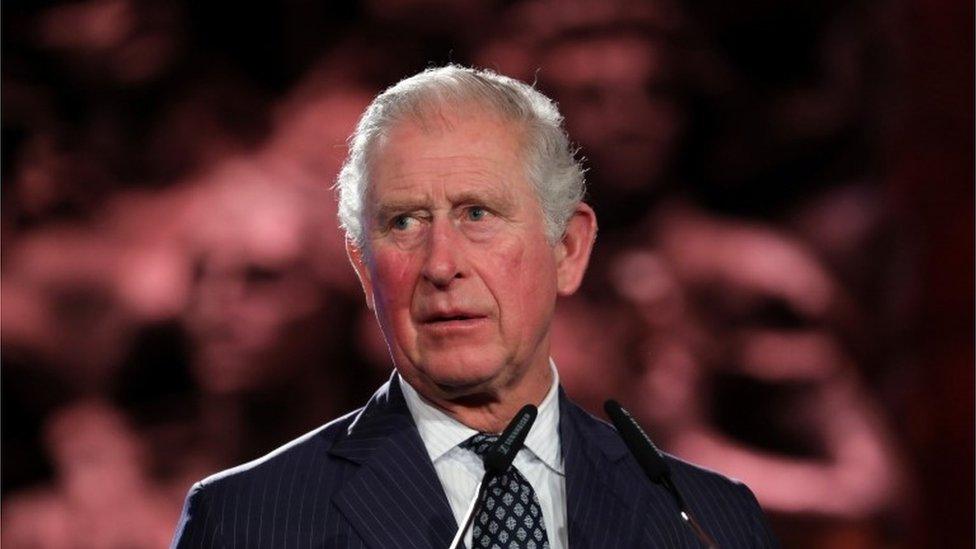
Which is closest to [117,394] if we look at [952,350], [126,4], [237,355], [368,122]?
[237,355]

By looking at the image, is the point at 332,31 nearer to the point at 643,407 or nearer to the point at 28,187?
the point at 28,187

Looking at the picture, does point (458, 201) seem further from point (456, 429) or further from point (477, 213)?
point (456, 429)

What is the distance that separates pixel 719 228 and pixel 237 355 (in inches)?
46.3

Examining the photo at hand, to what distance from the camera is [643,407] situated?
3.23 meters

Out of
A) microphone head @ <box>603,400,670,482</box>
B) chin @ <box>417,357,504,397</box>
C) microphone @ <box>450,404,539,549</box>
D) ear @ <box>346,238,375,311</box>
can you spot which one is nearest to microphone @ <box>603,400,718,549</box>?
microphone head @ <box>603,400,670,482</box>

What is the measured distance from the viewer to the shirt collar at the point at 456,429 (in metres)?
1.96

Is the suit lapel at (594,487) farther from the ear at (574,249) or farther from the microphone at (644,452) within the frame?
the microphone at (644,452)

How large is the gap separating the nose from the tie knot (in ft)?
0.79

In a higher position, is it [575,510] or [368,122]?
[368,122]

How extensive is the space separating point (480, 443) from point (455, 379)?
0.12 meters

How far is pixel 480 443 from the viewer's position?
1.96 meters

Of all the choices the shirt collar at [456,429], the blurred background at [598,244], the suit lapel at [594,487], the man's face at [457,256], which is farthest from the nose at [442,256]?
the blurred background at [598,244]

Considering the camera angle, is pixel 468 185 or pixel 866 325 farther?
pixel 866 325

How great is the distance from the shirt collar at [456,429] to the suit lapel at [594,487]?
0.02 meters
